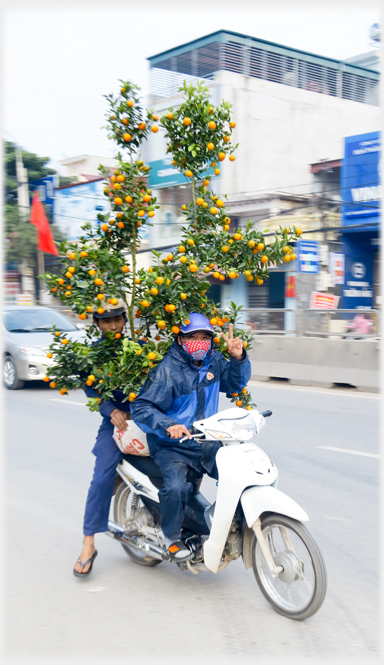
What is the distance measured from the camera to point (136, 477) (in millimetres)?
3615

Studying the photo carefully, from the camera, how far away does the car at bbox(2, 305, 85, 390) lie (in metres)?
10.8

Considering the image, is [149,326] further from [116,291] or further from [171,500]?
[171,500]

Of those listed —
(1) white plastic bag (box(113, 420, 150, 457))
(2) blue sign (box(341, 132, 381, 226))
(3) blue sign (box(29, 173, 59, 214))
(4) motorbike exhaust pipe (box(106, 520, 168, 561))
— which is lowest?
(4) motorbike exhaust pipe (box(106, 520, 168, 561))

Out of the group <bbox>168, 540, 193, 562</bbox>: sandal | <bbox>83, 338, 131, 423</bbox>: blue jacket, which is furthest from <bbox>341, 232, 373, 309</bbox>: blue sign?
<bbox>168, 540, 193, 562</bbox>: sandal

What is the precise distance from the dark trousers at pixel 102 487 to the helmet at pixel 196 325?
0.83m

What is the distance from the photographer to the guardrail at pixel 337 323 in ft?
35.0

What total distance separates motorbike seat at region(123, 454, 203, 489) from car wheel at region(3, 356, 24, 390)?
783cm

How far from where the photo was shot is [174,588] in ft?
11.6

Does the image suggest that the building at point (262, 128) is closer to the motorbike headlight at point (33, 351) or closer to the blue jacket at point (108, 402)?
the motorbike headlight at point (33, 351)

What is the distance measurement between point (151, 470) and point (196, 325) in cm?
85

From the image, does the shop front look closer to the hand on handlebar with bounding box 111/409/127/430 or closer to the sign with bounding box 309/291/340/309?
the sign with bounding box 309/291/340/309

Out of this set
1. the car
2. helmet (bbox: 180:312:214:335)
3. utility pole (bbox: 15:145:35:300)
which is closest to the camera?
helmet (bbox: 180:312:214:335)

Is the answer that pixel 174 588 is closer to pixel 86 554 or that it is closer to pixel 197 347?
pixel 86 554

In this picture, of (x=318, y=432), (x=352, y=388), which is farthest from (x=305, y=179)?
(x=318, y=432)
